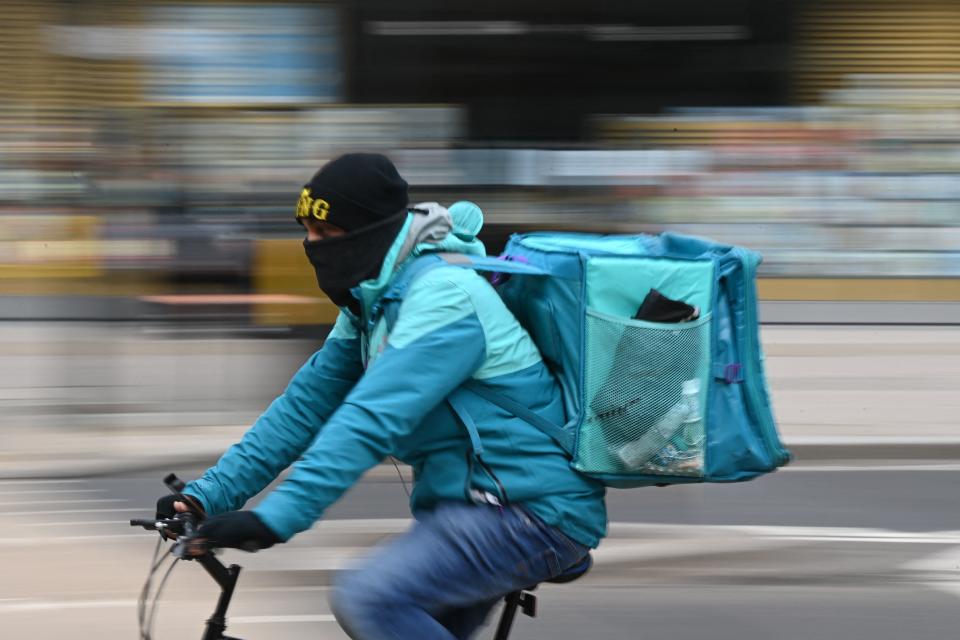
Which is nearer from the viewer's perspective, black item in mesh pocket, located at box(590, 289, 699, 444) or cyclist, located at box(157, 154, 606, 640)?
cyclist, located at box(157, 154, 606, 640)

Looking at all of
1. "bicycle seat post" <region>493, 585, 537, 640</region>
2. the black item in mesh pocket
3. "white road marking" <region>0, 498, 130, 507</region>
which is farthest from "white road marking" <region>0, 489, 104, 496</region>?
the black item in mesh pocket

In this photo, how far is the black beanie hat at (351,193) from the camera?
271 cm

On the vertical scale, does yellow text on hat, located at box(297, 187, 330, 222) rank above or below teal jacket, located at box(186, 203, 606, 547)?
above

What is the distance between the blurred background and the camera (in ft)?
29.8

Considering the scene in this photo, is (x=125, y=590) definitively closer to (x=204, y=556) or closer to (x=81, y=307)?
(x=204, y=556)

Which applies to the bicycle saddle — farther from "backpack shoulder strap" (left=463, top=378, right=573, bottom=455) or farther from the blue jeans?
"backpack shoulder strap" (left=463, top=378, right=573, bottom=455)

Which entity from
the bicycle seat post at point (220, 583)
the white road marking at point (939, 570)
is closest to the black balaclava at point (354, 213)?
the bicycle seat post at point (220, 583)

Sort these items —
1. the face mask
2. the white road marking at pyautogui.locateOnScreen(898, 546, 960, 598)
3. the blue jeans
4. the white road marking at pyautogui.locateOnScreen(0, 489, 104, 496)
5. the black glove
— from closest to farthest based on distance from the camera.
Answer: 1. the black glove
2. the blue jeans
3. the face mask
4. the white road marking at pyautogui.locateOnScreen(898, 546, 960, 598)
5. the white road marking at pyautogui.locateOnScreen(0, 489, 104, 496)

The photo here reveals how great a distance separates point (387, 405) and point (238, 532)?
35cm

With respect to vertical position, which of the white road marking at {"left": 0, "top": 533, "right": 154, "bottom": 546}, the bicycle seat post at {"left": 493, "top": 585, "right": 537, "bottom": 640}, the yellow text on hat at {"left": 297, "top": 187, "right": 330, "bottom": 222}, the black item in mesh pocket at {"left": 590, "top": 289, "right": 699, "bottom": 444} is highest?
the yellow text on hat at {"left": 297, "top": 187, "right": 330, "bottom": 222}

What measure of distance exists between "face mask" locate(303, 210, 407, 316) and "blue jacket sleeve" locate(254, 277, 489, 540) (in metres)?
0.17

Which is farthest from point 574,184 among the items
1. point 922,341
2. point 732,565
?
point 732,565

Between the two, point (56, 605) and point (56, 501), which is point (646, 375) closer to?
point (56, 605)

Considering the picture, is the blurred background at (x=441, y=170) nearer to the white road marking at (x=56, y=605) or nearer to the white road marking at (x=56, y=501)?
the white road marking at (x=56, y=501)
